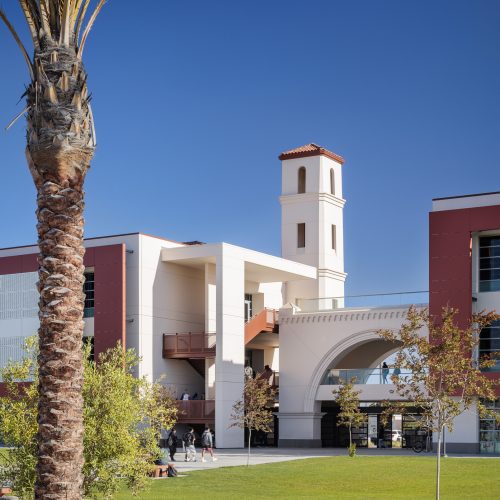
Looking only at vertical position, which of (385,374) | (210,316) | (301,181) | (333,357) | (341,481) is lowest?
(341,481)

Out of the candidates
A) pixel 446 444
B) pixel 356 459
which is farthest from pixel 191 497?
pixel 446 444

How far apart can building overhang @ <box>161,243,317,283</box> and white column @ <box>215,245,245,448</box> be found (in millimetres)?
366

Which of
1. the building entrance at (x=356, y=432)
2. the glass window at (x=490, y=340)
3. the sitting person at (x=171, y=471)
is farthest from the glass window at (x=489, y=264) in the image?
the sitting person at (x=171, y=471)

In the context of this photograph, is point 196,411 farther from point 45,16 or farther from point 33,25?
point 45,16

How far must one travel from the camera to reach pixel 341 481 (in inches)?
1364

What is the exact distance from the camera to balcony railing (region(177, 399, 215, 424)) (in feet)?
184

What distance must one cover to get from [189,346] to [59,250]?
4130 cm

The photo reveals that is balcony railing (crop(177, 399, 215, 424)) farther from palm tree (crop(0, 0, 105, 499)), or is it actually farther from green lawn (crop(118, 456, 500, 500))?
palm tree (crop(0, 0, 105, 499))

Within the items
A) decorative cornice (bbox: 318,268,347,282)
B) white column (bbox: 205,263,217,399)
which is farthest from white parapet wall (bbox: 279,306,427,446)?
decorative cornice (bbox: 318,268,347,282)

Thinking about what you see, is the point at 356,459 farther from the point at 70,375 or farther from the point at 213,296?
the point at 70,375

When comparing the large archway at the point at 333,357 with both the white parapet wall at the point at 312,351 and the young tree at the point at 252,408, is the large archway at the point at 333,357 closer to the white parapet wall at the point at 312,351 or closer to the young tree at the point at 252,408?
the white parapet wall at the point at 312,351

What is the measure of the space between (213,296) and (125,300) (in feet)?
23.2

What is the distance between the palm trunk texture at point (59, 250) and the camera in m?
16.2

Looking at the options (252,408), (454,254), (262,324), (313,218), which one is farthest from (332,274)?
(252,408)
